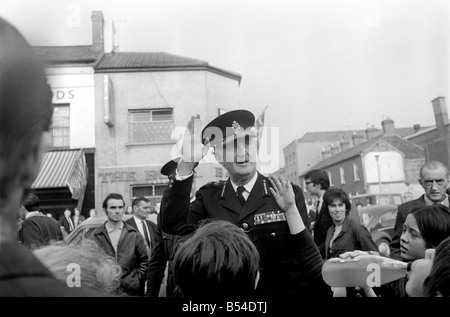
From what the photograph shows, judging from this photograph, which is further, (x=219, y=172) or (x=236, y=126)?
(x=219, y=172)

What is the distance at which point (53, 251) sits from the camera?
35.1 inches

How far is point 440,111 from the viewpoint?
1.97 meters

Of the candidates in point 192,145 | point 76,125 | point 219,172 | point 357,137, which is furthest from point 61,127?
point 357,137

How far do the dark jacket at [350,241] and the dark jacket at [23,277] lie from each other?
8.01ft

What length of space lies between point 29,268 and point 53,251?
0.50m

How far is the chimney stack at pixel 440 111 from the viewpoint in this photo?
6.29 ft

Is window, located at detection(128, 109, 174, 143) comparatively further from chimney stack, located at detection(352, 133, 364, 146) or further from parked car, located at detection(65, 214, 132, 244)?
chimney stack, located at detection(352, 133, 364, 146)

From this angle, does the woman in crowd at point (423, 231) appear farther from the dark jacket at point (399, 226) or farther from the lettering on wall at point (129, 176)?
the lettering on wall at point (129, 176)

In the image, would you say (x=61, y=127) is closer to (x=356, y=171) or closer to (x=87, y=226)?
(x=87, y=226)

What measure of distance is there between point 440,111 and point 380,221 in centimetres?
551

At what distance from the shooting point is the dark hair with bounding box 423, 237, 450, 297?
96 centimetres

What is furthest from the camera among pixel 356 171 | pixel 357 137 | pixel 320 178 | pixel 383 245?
pixel 356 171

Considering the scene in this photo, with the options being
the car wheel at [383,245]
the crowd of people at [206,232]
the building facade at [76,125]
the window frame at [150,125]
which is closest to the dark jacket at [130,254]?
the crowd of people at [206,232]
